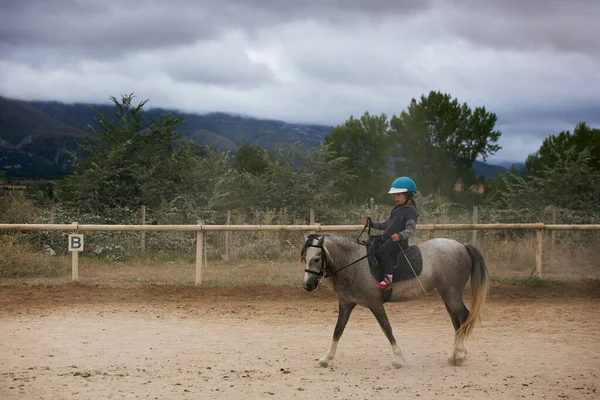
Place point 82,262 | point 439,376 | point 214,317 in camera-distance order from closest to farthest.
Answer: point 439,376
point 214,317
point 82,262

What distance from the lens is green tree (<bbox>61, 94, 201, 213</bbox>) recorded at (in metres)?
19.6

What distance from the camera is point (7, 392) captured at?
19.7 ft

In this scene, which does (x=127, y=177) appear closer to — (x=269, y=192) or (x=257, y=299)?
(x=269, y=192)

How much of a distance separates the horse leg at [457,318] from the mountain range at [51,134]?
16.6 m

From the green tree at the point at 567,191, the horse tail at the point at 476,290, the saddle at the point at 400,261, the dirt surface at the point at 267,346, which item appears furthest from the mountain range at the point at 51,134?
the saddle at the point at 400,261

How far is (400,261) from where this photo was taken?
7.46 m

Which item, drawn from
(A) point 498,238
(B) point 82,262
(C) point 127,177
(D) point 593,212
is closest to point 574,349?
(A) point 498,238

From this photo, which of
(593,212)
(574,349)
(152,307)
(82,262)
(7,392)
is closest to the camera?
(7,392)

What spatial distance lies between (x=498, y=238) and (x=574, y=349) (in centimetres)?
964

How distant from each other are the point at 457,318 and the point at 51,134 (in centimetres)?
3995

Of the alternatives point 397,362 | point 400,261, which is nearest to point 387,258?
point 400,261

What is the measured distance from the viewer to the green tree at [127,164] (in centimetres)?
1964

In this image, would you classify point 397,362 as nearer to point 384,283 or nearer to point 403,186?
point 384,283

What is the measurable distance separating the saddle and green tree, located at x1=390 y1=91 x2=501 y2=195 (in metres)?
32.6
